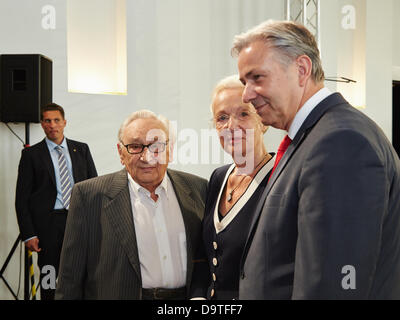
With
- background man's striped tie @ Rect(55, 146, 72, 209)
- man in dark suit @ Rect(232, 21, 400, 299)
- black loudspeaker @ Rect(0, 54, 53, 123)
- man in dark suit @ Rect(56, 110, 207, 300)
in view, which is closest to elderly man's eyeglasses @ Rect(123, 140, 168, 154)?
man in dark suit @ Rect(56, 110, 207, 300)

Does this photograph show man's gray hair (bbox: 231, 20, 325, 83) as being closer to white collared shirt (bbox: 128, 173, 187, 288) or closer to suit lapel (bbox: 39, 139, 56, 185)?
white collared shirt (bbox: 128, 173, 187, 288)

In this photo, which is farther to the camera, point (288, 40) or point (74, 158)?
point (74, 158)

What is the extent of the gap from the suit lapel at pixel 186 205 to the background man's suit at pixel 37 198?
7.64 feet

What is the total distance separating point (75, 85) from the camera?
526 centimetres

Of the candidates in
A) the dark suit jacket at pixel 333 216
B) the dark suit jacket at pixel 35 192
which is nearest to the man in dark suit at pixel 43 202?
the dark suit jacket at pixel 35 192

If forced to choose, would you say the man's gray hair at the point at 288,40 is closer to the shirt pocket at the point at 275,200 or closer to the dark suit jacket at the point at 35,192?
the shirt pocket at the point at 275,200

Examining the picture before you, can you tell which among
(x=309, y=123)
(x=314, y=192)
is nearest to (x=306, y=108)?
(x=309, y=123)

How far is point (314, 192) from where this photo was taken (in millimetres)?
1009

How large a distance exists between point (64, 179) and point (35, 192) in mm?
265

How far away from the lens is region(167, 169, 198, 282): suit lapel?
1.83m

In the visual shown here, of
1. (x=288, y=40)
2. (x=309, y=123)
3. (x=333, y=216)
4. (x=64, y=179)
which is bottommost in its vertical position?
(x=64, y=179)

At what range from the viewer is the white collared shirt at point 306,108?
1201 mm

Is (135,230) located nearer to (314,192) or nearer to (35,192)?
(314,192)
